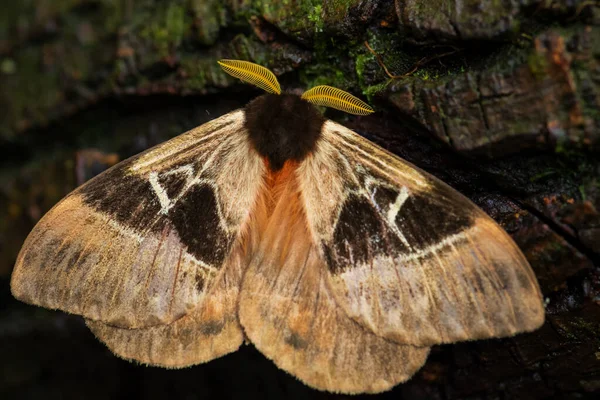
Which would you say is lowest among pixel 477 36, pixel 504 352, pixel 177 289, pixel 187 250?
pixel 504 352

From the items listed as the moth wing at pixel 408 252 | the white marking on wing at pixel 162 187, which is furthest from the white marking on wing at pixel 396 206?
the white marking on wing at pixel 162 187

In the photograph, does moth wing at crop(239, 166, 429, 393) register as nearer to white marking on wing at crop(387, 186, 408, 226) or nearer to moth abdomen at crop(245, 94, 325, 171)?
moth abdomen at crop(245, 94, 325, 171)

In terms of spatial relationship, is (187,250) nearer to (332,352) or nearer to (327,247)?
(327,247)

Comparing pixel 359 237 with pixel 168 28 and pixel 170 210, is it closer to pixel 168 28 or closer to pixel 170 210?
pixel 170 210

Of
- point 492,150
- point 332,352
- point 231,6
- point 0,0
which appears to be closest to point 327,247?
point 332,352

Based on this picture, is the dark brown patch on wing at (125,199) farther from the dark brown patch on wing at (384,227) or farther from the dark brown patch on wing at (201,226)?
the dark brown patch on wing at (384,227)

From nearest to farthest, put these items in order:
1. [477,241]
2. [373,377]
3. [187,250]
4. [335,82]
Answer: [477,241] → [373,377] → [187,250] → [335,82]
